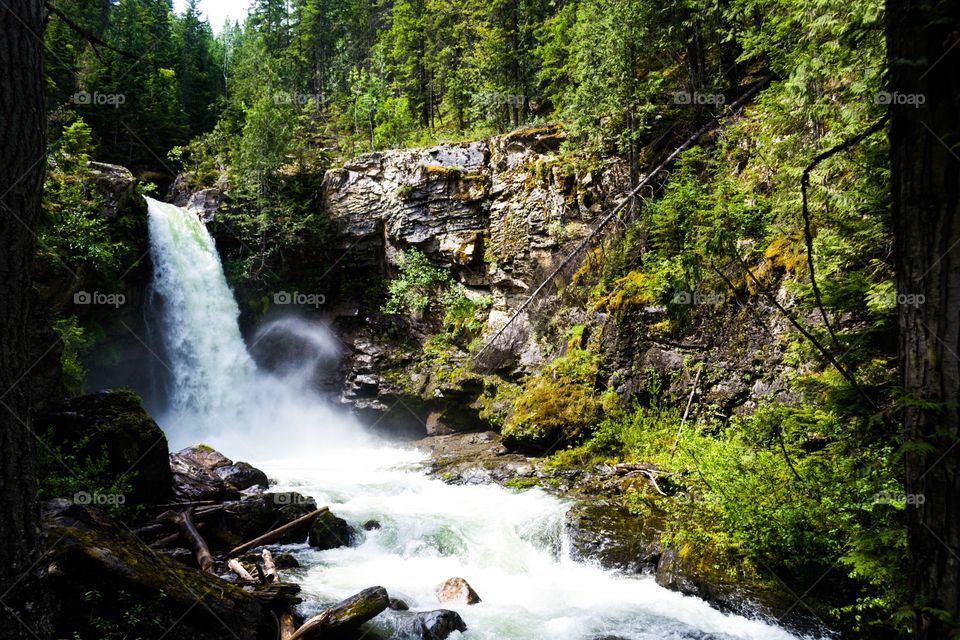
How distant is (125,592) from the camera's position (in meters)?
4.39

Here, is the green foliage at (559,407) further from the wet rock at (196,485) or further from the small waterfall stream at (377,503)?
the wet rock at (196,485)

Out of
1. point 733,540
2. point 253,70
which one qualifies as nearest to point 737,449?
point 733,540

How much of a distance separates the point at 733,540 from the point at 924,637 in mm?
4898

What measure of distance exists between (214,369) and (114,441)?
13.5 metres

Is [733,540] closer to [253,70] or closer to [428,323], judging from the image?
[428,323]

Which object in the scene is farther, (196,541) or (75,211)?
(75,211)

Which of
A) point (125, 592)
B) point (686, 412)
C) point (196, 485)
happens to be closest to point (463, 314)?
point (686, 412)

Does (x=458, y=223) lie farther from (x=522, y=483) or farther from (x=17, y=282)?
(x=17, y=282)

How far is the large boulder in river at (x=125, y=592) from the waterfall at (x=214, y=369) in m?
15.3

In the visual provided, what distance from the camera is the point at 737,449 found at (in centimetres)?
789

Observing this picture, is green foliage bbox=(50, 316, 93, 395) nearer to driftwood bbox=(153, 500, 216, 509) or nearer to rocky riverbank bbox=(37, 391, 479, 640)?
rocky riverbank bbox=(37, 391, 479, 640)

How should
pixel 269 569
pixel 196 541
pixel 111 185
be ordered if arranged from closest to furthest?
pixel 269 569 → pixel 196 541 → pixel 111 185

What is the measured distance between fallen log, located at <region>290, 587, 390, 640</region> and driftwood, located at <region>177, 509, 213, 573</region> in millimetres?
1844

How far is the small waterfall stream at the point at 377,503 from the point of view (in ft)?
20.7
